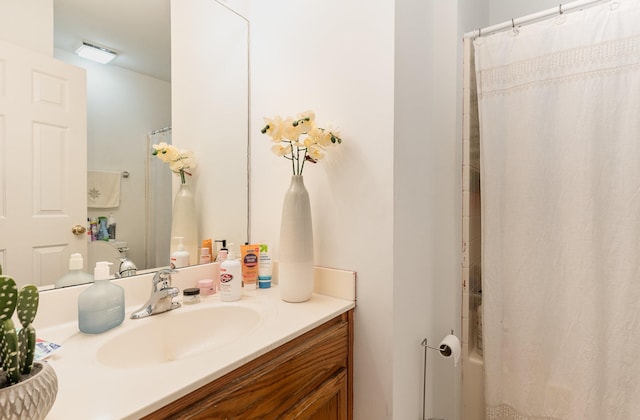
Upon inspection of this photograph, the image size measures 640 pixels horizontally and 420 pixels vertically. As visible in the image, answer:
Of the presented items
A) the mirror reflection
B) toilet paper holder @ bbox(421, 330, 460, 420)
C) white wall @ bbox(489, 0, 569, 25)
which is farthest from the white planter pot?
white wall @ bbox(489, 0, 569, 25)

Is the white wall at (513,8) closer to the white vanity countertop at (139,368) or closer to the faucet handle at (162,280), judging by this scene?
the white vanity countertop at (139,368)

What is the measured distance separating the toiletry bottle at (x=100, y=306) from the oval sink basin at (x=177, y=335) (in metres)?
0.05

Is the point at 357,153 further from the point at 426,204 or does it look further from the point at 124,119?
the point at 124,119

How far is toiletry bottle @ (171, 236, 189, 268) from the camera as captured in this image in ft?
3.67

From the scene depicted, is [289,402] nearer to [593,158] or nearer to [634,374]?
[634,374]

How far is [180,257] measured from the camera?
113 centimetres

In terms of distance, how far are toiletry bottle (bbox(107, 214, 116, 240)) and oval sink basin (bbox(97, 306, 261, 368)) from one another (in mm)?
290

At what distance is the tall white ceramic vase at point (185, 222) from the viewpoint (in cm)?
116

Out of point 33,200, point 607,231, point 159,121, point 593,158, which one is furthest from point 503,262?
point 33,200

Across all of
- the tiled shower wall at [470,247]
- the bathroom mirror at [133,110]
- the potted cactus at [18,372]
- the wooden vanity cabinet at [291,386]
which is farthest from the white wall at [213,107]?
the tiled shower wall at [470,247]

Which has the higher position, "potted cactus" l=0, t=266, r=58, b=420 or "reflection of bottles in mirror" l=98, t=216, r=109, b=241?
"reflection of bottles in mirror" l=98, t=216, r=109, b=241

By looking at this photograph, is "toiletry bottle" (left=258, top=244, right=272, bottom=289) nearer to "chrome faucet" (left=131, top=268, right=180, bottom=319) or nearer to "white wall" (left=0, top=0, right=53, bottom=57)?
"chrome faucet" (left=131, top=268, right=180, bottom=319)

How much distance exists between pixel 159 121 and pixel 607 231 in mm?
1629

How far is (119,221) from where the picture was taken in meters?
1.00
